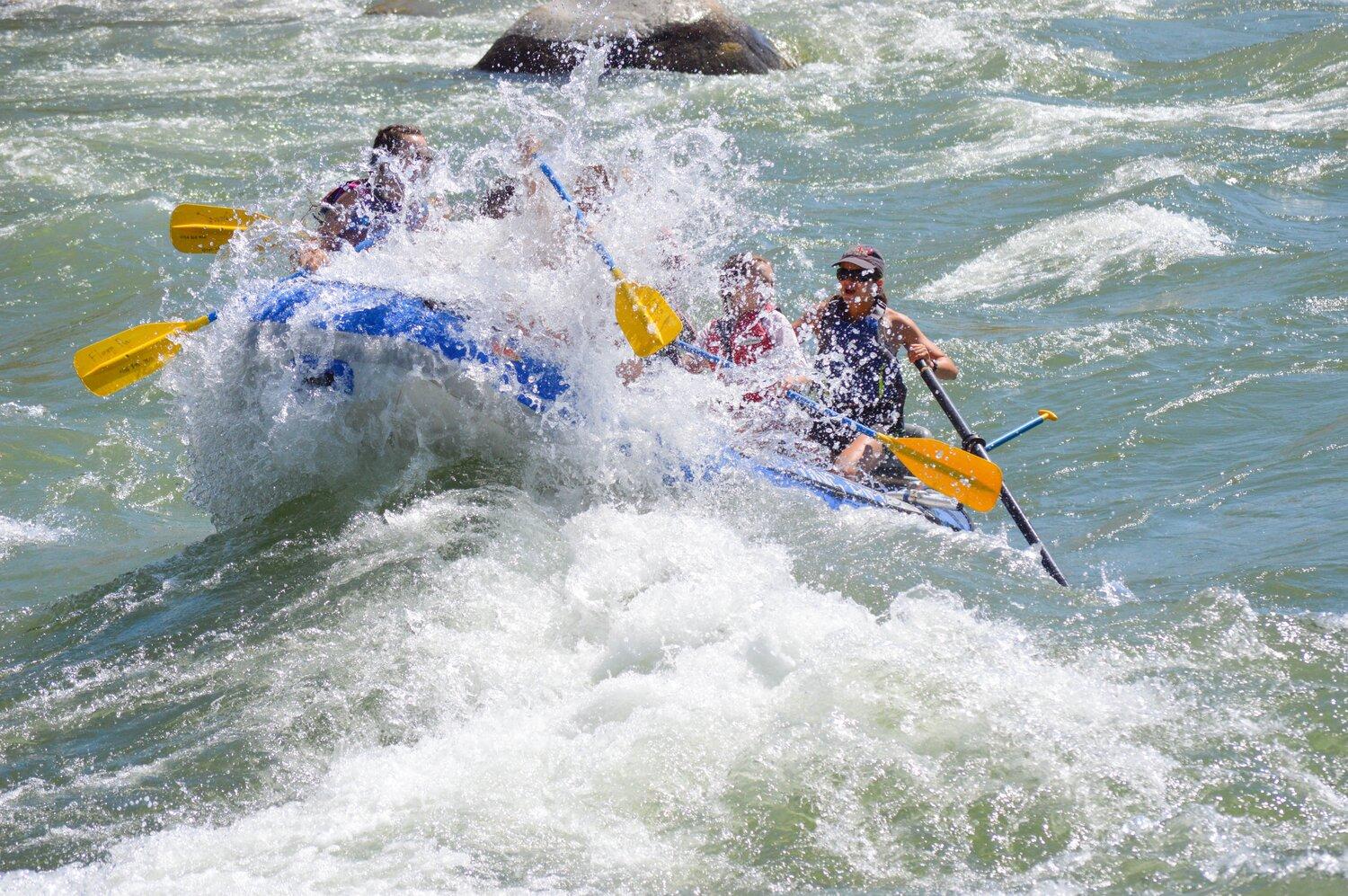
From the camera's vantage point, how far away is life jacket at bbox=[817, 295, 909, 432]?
6.50 meters

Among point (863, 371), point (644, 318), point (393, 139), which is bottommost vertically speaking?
point (863, 371)

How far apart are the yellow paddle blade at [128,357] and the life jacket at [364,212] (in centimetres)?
82

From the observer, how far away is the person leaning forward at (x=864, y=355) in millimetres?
6391

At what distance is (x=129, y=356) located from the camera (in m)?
5.51

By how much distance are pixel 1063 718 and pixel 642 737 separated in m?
1.22

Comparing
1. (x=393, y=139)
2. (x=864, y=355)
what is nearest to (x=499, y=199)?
(x=393, y=139)

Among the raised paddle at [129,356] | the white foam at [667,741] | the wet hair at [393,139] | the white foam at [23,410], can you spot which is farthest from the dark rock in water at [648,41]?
the white foam at [667,741]

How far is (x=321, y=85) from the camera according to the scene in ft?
49.2

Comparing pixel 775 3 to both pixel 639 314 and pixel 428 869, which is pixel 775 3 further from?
pixel 428 869

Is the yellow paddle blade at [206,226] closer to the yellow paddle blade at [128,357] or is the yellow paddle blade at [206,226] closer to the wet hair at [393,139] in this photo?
the wet hair at [393,139]

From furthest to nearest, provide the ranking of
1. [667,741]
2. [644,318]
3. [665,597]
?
1. [644,318]
2. [665,597]
3. [667,741]

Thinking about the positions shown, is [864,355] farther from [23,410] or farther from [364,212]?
[23,410]

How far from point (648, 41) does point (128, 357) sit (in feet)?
34.3

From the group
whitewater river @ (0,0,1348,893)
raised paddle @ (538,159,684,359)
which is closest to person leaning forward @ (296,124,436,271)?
whitewater river @ (0,0,1348,893)
